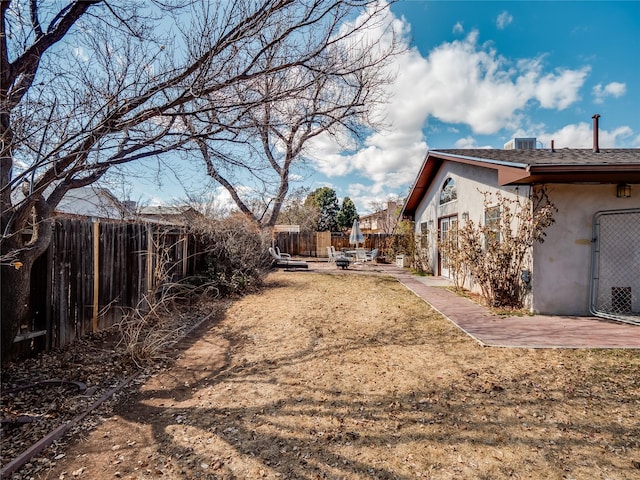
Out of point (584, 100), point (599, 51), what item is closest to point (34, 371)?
point (599, 51)

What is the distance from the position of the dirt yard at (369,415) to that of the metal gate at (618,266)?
288 centimetres

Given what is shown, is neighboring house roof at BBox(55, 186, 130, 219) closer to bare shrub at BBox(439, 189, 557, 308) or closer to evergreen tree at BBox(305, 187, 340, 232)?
bare shrub at BBox(439, 189, 557, 308)

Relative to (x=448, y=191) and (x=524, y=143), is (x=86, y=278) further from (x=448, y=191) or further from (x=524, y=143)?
(x=524, y=143)

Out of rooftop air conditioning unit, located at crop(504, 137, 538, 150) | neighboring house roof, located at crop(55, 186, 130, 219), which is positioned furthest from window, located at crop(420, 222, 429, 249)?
neighboring house roof, located at crop(55, 186, 130, 219)

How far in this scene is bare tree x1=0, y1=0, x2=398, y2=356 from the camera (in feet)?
10.4

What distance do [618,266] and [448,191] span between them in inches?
217

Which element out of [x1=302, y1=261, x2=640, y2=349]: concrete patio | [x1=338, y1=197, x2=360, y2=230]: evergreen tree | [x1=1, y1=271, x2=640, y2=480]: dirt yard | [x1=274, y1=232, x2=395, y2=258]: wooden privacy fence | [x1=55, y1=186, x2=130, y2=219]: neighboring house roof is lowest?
[x1=1, y1=271, x2=640, y2=480]: dirt yard

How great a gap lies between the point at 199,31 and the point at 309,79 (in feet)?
5.11

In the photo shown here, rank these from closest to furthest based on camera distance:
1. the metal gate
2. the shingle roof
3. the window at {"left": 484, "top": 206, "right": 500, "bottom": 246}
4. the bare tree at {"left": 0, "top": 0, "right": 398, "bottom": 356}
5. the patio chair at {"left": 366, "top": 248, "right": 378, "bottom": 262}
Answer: the bare tree at {"left": 0, "top": 0, "right": 398, "bottom": 356} < the shingle roof < the metal gate < the window at {"left": 484, "top": 206, "right": 500, "bottom": 246} < the patio chair at {"left": 366, "top": 248, "right": 378, "bottom": 262}

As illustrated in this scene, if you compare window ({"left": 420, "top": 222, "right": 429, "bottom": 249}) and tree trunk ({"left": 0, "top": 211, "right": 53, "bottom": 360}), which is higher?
window ({"left": 420, "top": 222, "right": 429, "bottom": 249})

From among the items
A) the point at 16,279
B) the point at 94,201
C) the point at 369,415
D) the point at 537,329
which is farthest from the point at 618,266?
the point at 94,201

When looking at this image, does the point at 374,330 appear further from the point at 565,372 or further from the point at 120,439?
the point at 120,439

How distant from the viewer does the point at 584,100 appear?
9.83 meters

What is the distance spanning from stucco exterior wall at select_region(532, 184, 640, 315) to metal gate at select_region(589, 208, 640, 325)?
26 cm
